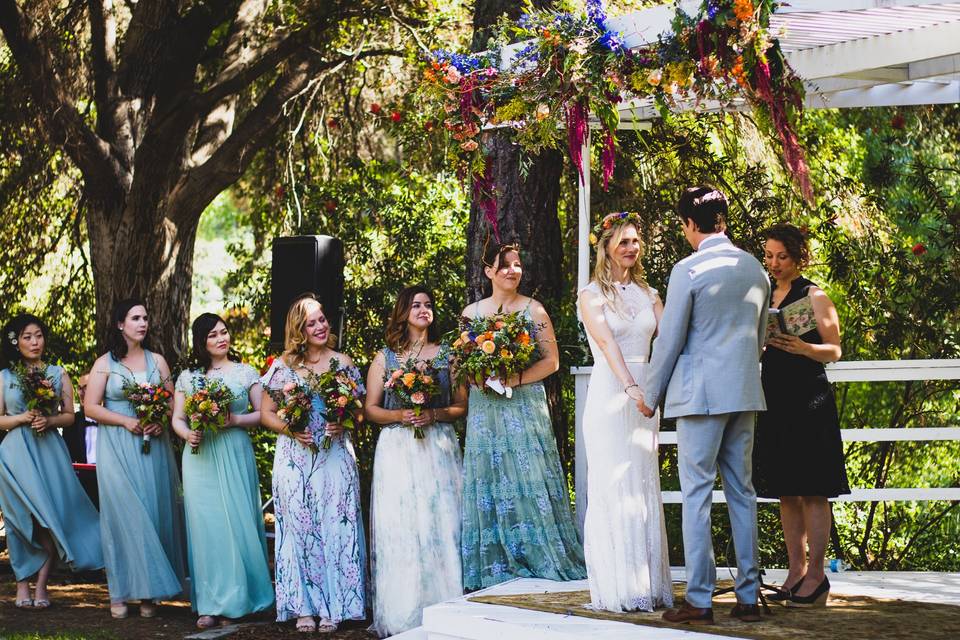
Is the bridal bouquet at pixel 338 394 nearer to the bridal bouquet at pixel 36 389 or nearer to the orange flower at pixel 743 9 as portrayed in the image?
the bridal bouquet at pixel 36 389

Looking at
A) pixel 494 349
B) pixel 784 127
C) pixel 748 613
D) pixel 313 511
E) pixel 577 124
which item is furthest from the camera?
pixel 313 511

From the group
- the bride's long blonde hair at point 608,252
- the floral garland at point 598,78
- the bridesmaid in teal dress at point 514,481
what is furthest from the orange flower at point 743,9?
the bridesmaid in teal dress at point 514,481

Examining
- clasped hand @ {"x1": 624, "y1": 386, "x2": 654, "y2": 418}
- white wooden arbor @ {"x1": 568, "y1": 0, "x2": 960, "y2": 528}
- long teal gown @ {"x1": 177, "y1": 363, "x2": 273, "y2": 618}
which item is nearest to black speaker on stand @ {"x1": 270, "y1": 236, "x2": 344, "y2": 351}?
long teal gown @ {"x1": 177, "y1": 363, "x2": 273, "y2": 618}

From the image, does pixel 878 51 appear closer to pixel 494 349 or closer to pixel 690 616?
pixel 494 349

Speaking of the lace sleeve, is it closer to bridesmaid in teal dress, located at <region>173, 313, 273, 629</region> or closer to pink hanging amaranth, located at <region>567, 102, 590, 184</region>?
bridesmaid in teal dress, located at <region>173, 313, 273, 629</region>

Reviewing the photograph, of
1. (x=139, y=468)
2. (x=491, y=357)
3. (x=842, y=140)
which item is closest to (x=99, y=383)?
(x=139, y=468)

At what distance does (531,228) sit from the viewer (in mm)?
7684

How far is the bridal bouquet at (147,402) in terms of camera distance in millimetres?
7273

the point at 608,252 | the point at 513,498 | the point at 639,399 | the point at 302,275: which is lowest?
the point at 513,498

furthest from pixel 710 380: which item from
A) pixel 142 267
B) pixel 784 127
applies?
pixel 142 267

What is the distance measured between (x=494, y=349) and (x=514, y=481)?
77 cm

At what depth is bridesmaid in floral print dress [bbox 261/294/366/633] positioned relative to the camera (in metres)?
6.73

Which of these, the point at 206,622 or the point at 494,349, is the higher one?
the point at 494,349

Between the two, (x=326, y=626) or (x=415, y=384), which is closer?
(x=415, y=384)
